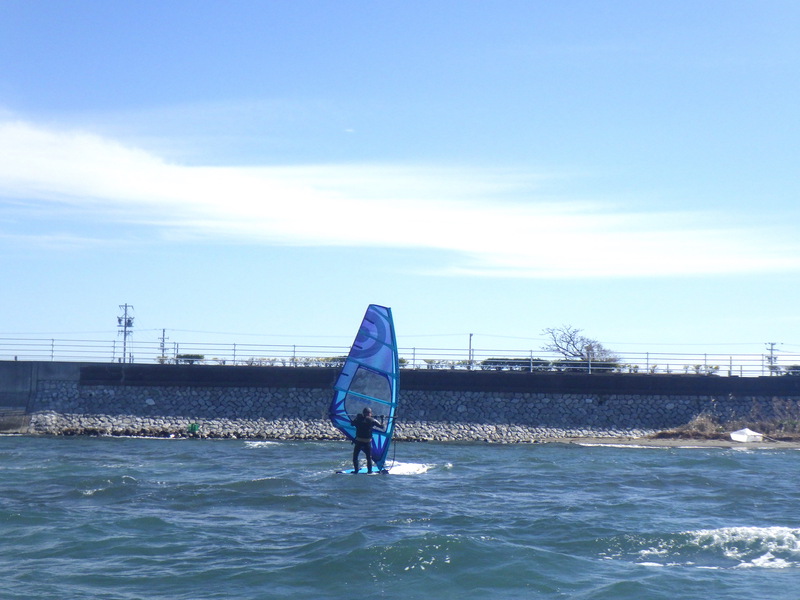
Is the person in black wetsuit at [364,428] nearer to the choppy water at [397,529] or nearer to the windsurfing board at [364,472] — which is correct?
the windsurfing board at [364,472]

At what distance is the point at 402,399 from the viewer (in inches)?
1059

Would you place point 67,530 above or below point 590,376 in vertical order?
below

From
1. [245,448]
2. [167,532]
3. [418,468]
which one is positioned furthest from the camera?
[245,448]

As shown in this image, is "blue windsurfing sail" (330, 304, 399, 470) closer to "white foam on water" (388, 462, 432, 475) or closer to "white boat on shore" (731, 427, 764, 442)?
"white foam on water" (388, 462, 432, 475)

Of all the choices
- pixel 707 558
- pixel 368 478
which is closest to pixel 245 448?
pixel 368 478

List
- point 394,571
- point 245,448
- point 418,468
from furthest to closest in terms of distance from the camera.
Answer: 1. point 245,448
2. point 418,468
3. point 394,571

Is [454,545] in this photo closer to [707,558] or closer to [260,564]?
[260,564]

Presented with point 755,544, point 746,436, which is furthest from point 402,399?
point 755,544

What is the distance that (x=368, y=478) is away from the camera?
17000mm

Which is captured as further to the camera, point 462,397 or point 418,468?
point 462,397

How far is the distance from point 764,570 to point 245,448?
15058 millimetres

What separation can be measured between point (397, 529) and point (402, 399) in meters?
14.8

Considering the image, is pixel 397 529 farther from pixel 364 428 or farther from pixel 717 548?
pixel 364 428

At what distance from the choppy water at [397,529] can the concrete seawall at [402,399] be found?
636 cm
